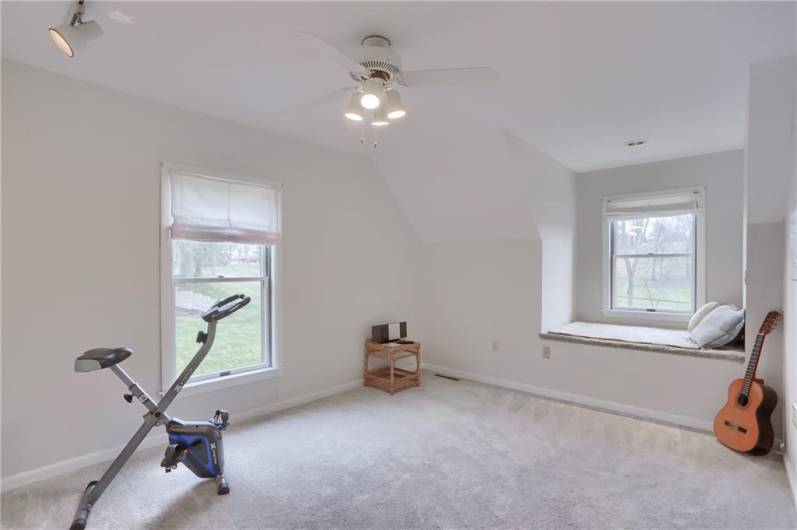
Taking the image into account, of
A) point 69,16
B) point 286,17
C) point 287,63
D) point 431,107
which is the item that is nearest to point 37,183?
point 69,16

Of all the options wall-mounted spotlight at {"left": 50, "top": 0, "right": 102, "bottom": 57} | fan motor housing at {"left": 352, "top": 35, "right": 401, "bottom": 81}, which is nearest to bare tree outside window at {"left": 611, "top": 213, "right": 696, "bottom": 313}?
fan motor housing at {"left": 352, "top": 35, "right": 401, "bottom": 81}

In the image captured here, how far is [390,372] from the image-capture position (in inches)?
157

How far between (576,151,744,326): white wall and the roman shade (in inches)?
3.5

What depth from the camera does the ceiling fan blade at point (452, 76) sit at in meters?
1.76

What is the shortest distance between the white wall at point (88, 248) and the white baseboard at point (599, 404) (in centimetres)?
199

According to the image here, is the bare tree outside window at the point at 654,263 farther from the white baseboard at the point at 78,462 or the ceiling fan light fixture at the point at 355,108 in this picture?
the white baseboard at the point at 78,462

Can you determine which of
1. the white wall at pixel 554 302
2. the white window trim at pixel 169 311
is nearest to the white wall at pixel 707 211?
the white wall at pixel 554 302

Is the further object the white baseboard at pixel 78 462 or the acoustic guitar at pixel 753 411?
the acoustic guitar at pixel 753 411

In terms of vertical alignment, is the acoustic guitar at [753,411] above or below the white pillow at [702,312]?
below

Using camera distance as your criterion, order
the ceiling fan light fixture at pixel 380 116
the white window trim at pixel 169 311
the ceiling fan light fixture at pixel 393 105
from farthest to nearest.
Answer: the white window trim at pixel 169 311, the ceiling fan light fixture at pixel 380 116, the ceiling fan light fixture at pixel 393 105

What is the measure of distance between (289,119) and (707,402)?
12.5 ft

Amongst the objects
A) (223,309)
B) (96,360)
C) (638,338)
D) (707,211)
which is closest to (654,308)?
(638,338)

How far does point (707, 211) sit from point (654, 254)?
2.04 ft

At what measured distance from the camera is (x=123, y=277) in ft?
8.84
